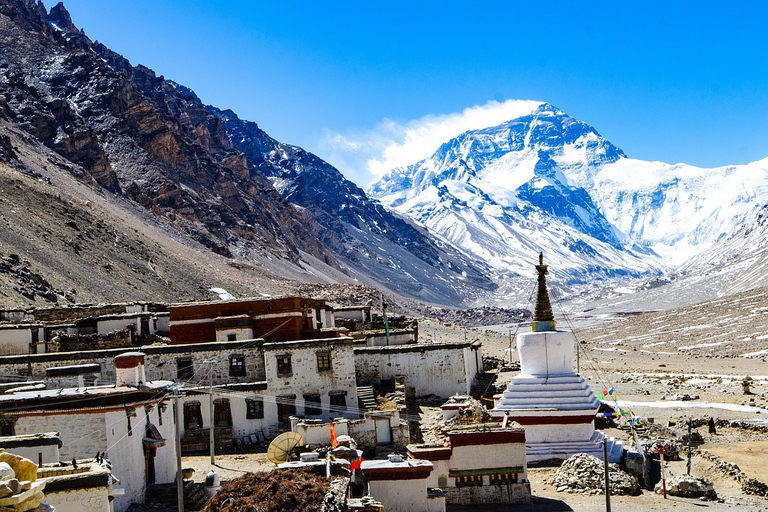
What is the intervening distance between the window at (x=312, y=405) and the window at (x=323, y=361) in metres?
1.03

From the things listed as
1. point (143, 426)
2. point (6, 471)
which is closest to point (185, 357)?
point (143, 426)

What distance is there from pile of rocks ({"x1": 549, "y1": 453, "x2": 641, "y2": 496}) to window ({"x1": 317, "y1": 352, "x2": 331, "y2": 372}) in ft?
33.5

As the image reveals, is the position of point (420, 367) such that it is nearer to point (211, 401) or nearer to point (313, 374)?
point (313, 374)

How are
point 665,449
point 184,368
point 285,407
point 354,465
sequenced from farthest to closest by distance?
point 184,368 < point 285,407 < point 665,449 < point 354,465

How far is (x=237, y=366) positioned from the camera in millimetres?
29953

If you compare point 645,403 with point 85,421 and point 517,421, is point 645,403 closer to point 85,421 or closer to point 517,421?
point 517,421

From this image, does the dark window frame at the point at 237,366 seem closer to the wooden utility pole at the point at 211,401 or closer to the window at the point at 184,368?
the wooden utility pole at the point at 211,401

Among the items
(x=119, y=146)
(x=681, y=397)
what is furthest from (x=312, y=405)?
(x=119, y=146)

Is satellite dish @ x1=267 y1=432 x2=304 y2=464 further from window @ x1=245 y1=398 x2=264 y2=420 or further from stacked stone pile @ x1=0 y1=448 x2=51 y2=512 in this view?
stacked stone pile @ x1=0 y1=448 x2=51 y2=512

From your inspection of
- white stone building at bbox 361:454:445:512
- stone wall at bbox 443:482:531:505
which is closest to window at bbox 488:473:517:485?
stone wall at bbox 443:482:531:505

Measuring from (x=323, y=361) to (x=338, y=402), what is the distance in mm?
1681

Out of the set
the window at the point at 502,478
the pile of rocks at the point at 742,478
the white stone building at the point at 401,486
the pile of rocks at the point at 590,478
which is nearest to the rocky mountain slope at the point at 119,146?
the pile of rocks at the point at 742,478

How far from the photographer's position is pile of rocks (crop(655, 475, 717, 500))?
834 inches

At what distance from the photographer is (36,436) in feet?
56.9
